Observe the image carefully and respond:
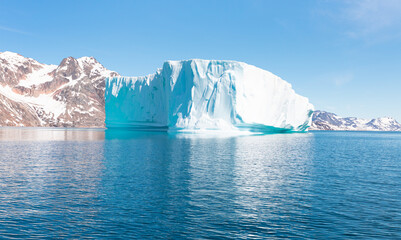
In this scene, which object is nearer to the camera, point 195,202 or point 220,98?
point 195,202

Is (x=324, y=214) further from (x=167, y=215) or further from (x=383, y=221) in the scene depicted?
(x=167, y=215)

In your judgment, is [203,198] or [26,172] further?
[26,172]

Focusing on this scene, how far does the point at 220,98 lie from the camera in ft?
183

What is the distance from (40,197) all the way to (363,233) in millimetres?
12164

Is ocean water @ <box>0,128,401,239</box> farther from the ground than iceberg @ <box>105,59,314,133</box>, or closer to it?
closer to it

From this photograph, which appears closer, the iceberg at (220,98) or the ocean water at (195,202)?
the ocean water at (195,202)

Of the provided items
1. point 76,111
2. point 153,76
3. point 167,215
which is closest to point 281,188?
point 167,215

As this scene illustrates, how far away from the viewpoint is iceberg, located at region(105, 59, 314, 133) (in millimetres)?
55719

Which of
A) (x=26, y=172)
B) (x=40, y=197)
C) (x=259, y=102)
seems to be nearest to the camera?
(x=40, y=197)

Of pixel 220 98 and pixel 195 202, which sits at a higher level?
pixel 220 98

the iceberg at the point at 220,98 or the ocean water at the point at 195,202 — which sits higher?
the iceberg at the point at 220,98

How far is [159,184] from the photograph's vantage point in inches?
639

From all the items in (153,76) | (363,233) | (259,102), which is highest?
(153,76)

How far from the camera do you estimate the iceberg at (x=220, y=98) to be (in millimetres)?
55719
